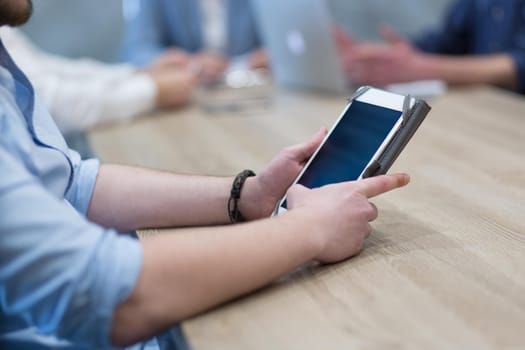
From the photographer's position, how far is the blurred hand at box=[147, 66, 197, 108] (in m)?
1.79

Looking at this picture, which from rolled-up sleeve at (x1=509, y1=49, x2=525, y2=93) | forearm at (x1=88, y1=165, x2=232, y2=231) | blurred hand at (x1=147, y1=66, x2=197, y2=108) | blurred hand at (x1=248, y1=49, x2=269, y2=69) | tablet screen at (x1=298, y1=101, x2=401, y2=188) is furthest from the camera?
blurred hand at (x1=248, y1=49, x2=269, y2=69)

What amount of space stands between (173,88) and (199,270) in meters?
Result: 1.17

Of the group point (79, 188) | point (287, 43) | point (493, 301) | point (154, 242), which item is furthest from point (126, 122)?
point (493, 301)

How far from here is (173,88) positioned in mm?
1805

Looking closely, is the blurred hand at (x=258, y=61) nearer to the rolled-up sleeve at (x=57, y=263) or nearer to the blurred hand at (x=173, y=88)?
the blurred hand at (x=173, y=88)

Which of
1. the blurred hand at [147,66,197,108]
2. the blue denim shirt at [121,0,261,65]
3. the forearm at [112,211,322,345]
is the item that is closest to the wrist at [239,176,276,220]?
the forearm at [112,211,322,345]

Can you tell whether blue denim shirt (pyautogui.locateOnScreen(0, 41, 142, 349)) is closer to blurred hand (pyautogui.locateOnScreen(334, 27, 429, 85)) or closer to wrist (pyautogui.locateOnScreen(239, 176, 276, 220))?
wrist (pyautogui.locateOnScreen(239, 176, 276, 220))

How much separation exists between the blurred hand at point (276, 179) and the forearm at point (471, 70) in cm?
110

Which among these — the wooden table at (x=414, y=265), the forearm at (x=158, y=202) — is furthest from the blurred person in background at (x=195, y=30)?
the forearm at (x=158, y=202)

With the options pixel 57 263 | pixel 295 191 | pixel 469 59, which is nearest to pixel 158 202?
pixel 295 191

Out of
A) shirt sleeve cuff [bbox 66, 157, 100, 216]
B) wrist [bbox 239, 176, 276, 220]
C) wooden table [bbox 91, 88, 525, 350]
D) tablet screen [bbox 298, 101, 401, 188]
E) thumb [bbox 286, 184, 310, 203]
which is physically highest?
tablet screen [bbox 298, 101, 401, 188]

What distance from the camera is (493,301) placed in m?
0.70

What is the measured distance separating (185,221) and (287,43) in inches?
44.5

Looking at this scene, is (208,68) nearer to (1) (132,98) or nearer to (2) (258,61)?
(2) (258,61)
